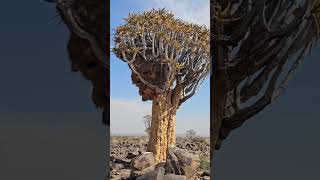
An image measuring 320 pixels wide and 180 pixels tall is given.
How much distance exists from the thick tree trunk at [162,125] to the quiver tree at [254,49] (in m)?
2.56

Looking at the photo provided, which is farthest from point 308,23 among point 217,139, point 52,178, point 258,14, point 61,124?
point 52,178

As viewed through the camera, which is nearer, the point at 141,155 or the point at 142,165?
the point at 142,165

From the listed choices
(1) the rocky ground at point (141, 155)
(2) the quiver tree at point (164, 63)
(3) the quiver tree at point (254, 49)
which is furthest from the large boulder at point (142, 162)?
(3) the quiver tree at point (254, 49)

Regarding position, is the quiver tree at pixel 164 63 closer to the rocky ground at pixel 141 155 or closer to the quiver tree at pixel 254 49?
the rocky ground at pixel 141 155

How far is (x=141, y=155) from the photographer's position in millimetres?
6762

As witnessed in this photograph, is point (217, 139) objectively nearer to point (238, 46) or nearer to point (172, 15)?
point (238, 46)

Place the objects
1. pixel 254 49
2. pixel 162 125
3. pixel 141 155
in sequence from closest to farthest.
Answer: pixel 254 49 → pixel 141 155 → pixel 162 125

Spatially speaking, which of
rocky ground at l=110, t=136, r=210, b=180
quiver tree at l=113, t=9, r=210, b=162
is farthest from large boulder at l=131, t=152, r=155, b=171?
quiver tree at l=113, t=9, r=210, b=162

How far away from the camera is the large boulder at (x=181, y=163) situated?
631 centimetres

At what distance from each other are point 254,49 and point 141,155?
112 inches

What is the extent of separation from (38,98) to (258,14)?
2247mm

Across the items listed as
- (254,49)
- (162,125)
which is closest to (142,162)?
(162,125)

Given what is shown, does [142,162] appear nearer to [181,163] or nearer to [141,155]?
[141,155]

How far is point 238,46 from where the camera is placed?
4570 millimetres
